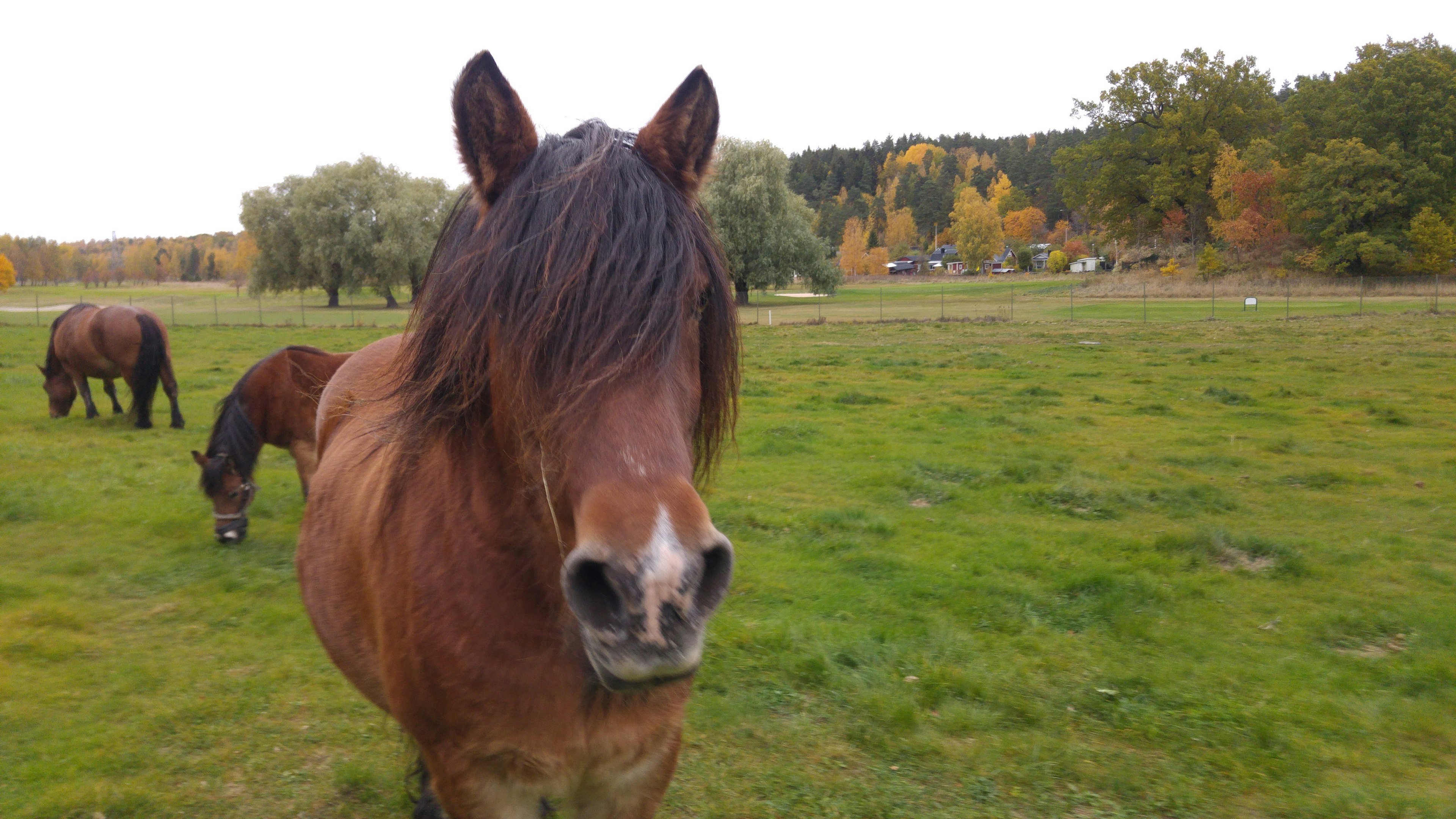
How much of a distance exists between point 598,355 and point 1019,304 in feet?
159

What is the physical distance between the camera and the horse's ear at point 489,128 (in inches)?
70.9

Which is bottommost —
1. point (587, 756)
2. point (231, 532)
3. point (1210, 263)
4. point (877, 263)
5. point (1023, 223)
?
point (231, 532)

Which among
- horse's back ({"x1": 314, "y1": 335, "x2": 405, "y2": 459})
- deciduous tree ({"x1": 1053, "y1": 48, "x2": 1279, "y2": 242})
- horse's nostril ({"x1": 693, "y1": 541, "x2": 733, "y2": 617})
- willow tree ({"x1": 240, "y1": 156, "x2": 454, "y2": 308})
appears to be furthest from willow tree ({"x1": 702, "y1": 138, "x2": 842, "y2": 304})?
horse's nostril ({"x1": 693, "y1": 541, "x2": 733, "y2": 617})

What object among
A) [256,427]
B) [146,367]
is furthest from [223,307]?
[256,427]

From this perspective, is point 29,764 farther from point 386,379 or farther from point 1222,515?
point 1222,515

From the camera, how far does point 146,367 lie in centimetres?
1194

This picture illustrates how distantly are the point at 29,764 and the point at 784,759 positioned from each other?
3.55 metres

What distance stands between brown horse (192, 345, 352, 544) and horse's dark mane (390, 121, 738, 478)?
5.65m

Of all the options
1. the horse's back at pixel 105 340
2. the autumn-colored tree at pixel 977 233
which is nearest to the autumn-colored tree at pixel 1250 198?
the autumn-colored tree at pixel 977 233

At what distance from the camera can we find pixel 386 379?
2.73 meters

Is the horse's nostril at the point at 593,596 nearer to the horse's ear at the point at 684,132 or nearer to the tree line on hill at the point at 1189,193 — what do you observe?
the horse's ear at the point at 684,132

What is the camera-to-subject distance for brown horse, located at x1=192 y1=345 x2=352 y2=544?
7250mm

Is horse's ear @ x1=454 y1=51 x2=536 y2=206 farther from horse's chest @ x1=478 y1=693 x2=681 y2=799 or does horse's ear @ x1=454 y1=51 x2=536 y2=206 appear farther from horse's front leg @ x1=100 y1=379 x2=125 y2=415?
horse's front leg @ x1=100 y1=379 x2=125 y2=415

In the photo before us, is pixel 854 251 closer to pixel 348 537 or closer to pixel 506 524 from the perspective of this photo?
pixel 348 537
